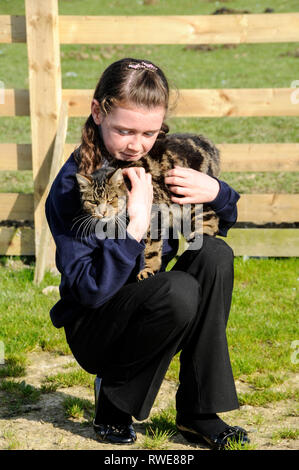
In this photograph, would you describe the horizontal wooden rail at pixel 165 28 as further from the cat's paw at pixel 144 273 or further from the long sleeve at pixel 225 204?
the cat's paw at pixel 144 273

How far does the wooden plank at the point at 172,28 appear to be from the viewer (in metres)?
5.27

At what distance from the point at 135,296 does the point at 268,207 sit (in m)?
3.26

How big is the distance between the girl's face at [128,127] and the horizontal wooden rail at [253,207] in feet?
9.47

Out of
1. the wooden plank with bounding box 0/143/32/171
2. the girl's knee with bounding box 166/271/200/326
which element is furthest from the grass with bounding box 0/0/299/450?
the wooden plank with bounding box 0/143/32/171

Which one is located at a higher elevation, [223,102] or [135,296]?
[223,102]

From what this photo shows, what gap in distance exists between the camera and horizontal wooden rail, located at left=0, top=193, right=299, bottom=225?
5598mm

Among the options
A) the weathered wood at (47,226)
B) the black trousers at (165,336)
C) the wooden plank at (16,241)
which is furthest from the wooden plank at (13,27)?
the black trousers at (165,336)

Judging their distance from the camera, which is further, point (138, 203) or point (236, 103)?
point (236, 103)

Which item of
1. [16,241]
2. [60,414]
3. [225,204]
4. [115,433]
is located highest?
[225,204]

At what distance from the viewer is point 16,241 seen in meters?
5.70

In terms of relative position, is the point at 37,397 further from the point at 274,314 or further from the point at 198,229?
the point at 274,314

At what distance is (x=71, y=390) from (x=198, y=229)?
1.27 meters

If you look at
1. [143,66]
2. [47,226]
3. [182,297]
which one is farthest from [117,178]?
[47,226]

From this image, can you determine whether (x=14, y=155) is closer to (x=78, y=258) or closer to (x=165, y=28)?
(x=165, y=28)
